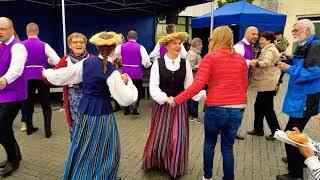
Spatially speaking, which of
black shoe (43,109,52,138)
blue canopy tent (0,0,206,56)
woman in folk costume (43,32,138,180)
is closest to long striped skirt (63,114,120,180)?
woman in folk costume (43,32,138,180)

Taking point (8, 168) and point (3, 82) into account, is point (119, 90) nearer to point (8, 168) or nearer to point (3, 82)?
point (3, 82)

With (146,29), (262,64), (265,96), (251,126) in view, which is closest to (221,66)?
(262,64)

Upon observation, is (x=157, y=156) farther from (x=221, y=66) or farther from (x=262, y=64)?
(x=262, y=64)

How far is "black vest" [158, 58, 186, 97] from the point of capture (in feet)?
12.2

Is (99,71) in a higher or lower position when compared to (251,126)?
higher

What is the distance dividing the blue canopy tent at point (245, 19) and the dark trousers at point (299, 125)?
6077 millimetres

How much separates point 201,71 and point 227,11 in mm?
7475

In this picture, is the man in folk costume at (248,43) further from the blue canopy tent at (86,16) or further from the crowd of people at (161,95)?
the blue canopy tent at (86,16)

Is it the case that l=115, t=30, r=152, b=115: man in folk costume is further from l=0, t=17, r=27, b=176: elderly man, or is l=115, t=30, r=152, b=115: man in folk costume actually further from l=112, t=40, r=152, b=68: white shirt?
l=0, t=17, r=27, b=176: elderly man

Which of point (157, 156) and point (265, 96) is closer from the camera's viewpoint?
point (157, 156)

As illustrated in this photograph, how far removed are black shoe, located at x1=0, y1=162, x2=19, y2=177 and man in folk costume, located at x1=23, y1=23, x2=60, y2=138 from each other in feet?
4.67

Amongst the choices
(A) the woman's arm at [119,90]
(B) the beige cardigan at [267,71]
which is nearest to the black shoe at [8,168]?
(A) the woman's arm at [119,90]

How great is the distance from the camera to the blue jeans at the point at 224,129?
3289mm

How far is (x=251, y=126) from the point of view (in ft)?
20.8
